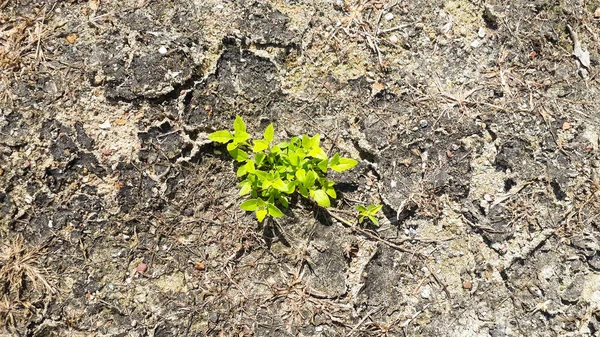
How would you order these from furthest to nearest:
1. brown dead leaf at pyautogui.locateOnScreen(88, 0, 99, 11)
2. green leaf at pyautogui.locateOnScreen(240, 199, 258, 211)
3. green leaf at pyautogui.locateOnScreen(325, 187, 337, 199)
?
brown dead leaf at pyautogui.locateOnScreen(88, 0, 99, 11)
green leaf at pyautogui.locateOnScreen(325, 187, 337, 199)
green leaf at pyautogui.locateOnScreen(240, 199, 258, 211)

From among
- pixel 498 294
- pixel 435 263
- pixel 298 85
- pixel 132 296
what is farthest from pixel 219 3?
pixel 498 294

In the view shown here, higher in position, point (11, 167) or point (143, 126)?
point (143, 126)

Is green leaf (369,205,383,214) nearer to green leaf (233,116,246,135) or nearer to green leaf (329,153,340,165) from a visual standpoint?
green leaf (329,153,340,165)

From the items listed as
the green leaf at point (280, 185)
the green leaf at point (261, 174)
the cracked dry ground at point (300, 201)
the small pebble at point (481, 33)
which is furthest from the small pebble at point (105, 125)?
the small pebble at point (481, 33)

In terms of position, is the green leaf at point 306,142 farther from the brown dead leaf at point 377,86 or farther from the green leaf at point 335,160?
the brown dead leaf at point 377,86

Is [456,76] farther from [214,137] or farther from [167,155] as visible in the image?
[167,155]

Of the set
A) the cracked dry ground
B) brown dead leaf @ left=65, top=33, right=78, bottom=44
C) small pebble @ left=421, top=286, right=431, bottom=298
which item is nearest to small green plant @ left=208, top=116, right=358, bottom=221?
the cracked dry ground

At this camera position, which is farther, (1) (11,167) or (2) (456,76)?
(2) (456,76)
